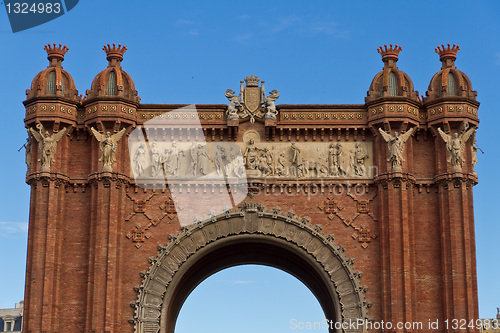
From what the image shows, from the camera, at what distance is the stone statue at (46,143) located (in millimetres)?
41906

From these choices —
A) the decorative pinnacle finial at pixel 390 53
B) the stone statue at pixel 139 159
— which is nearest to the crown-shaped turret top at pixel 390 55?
the decorative pinnacle finial at pixel 390 53

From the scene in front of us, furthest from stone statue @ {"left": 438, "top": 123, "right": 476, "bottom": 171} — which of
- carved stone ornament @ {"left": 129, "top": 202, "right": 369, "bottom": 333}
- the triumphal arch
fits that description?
carved stone ornament @ {"left": 129, "top": 202, "right": 369, "bottom": 333}

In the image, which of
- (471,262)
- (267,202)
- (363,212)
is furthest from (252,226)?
(471,262)

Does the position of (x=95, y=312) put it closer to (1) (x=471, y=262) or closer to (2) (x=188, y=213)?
(2) (x=188, y=213)

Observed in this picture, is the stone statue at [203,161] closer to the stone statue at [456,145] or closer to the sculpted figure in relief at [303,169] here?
the sculpted figure in relief at [303,169]

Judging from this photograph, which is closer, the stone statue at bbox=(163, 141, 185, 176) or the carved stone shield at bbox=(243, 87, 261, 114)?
the stone statue at bbox=(163, 141, 185, 176)

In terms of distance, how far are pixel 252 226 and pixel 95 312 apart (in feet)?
22.5

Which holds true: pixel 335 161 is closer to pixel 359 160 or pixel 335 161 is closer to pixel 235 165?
pixel 359 160

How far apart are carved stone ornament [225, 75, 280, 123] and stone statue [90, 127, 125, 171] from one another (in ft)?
15.1

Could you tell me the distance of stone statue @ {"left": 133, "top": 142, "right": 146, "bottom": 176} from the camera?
4262 cm

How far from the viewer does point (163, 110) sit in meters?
43.2

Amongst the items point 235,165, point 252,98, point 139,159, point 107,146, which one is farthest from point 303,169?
point 107,146

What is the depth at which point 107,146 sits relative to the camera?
42000 mm

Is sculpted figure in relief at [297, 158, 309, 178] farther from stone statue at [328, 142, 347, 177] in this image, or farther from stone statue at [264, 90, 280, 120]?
stone statue at [264, 90, 280, 120]
